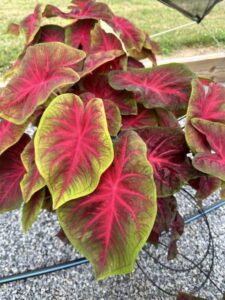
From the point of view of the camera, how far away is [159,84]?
0.96 m

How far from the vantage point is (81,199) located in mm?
770

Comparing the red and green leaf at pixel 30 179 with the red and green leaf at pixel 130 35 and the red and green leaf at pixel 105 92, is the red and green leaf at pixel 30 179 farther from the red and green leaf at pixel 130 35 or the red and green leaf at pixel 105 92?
the red and green leaf at pixel 130 35

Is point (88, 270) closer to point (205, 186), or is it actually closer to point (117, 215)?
point (205, 186)

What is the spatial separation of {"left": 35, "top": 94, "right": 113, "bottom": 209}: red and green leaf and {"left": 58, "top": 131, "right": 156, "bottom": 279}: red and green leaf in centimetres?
5

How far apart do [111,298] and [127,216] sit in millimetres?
757

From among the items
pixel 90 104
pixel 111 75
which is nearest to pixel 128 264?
pixel 90 104

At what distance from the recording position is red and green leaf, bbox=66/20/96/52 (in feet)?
3.78

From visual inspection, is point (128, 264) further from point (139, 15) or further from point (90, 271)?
point (139, 15)

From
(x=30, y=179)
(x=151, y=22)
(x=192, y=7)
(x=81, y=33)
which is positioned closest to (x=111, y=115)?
(x=30, y=179)

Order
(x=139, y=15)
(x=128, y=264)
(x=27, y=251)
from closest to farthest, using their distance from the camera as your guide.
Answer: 1. (x=128, y=264)
2. (x=27, y=251)
3. (x=139, y=15)

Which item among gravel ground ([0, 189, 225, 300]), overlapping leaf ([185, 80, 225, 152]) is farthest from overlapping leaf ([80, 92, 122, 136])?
gravel ground ([0, 189, 225, 300])

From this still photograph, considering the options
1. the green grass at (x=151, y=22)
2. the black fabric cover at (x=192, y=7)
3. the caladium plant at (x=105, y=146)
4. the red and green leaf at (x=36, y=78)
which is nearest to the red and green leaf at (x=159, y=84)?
the caladium plant at (x=105, y=146)

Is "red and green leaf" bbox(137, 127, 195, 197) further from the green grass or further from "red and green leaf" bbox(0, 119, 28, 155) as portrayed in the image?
the green grass

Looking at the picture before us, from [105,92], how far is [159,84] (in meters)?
0.13
